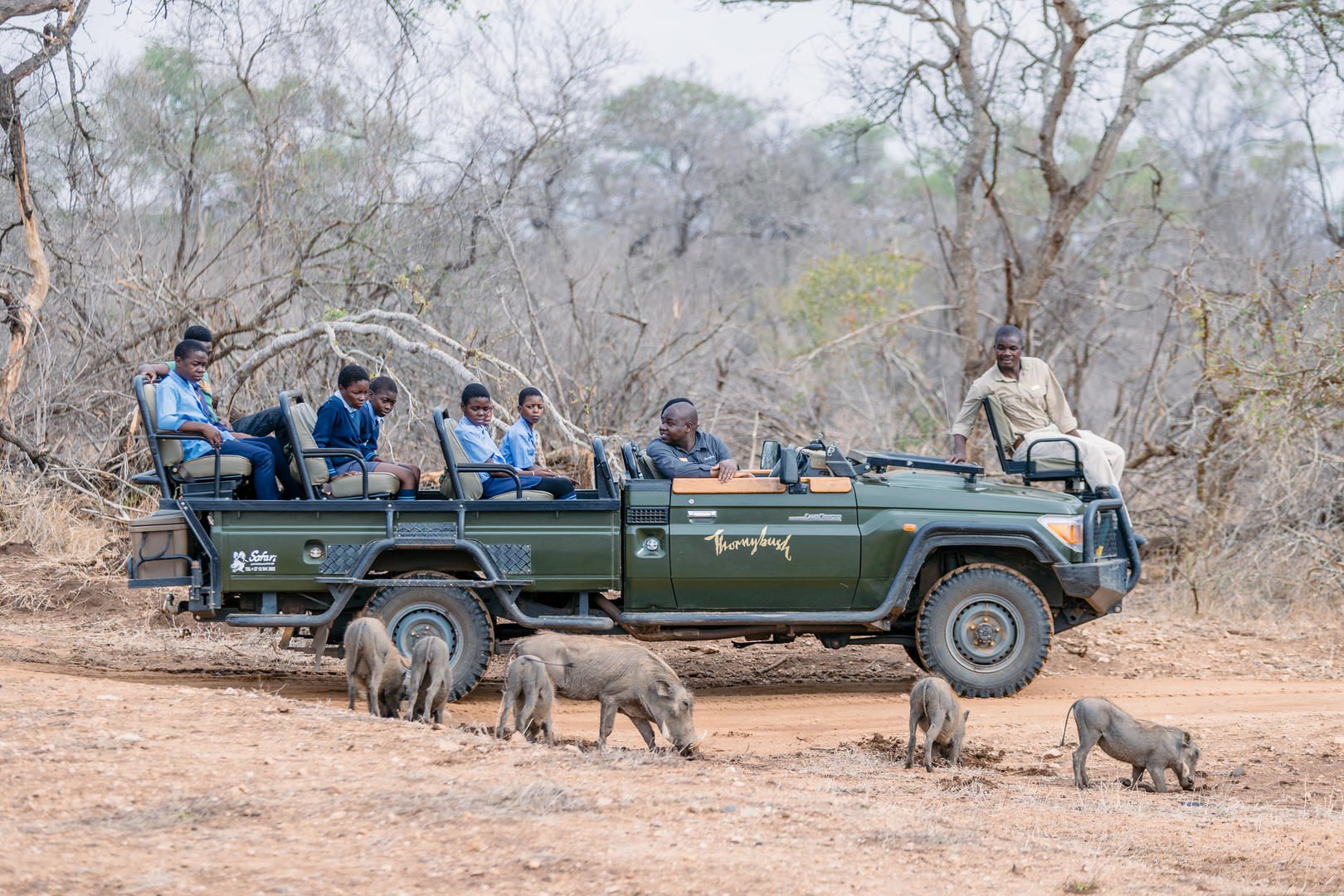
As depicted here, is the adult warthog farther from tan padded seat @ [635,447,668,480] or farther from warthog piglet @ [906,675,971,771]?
tan padded seat @ [635,447,668,480]

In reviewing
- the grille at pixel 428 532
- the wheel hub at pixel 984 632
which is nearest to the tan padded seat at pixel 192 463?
the grille at pixel 428 532

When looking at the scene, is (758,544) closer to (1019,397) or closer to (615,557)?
(615,557)

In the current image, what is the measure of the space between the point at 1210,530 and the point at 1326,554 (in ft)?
3.36

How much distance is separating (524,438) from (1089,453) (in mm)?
3653

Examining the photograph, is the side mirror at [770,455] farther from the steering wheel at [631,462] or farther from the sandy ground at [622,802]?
the sandy ground at [622,802]

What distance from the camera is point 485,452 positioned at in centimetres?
911

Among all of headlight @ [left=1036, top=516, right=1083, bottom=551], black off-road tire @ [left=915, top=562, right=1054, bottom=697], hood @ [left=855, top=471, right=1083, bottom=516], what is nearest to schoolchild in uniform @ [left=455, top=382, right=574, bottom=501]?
hood @ [left=855, top=471, right=1083, bottom=516]

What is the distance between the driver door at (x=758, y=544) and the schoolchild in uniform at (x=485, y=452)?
2.78 feet

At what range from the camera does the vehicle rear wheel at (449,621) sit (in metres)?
8.49

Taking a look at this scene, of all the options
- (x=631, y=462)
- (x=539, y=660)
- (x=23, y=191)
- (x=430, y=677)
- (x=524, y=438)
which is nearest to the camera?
(x=539, y=660)

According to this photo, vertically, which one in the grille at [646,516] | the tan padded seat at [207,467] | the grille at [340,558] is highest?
the tan padded seat at [207,467]

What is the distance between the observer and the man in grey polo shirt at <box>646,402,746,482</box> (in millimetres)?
8945

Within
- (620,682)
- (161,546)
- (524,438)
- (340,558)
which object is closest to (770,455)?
(524,438)

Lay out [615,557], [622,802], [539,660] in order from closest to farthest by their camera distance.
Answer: [622,802] < [539,660] < [615,557]
